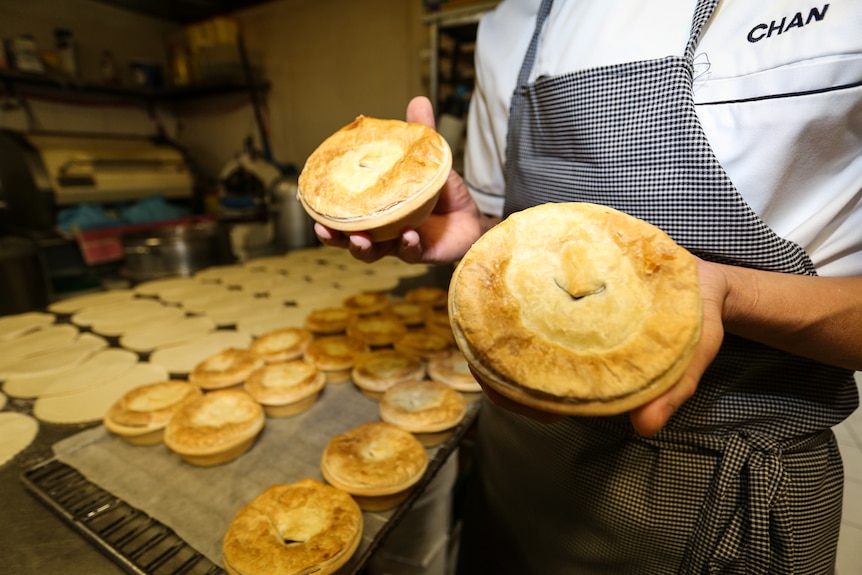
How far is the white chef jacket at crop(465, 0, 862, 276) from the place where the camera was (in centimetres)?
101

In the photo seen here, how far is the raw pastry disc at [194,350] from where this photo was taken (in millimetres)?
2398

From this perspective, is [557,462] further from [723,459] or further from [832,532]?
[832,532]

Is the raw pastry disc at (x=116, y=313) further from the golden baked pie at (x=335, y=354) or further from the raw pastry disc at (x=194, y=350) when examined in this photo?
the golden baked pie at (x=335, y=354)

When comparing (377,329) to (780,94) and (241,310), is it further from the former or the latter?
(780,94)

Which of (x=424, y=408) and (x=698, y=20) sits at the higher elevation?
(x=698, y=20)

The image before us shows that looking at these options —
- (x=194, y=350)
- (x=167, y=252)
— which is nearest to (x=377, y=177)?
(x=194, y=350)

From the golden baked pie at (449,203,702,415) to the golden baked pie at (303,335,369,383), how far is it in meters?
1.41

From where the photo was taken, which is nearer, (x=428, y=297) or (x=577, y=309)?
(x=577, y=309)

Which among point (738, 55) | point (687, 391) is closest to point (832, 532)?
point (687, 391)

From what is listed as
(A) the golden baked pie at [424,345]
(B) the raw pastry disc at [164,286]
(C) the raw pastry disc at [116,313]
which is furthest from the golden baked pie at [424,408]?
(B) the raw pastry disc at [164,286]

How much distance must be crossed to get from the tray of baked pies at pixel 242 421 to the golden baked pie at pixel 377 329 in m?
0.01

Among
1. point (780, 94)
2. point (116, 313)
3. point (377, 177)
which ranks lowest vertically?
point (116, 313)

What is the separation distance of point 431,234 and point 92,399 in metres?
1.98

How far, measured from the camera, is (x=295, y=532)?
136cm
